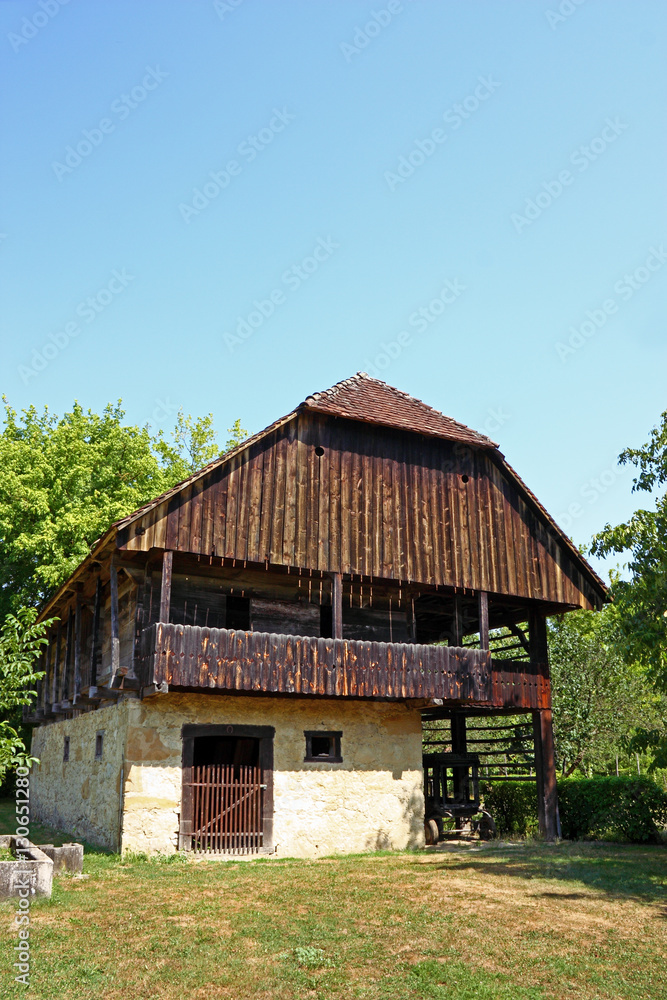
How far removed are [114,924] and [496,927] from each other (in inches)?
181

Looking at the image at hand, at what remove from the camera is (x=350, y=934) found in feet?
32.1

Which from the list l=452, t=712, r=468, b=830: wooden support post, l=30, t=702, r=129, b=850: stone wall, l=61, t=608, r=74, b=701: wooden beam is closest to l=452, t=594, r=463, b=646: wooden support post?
l=452, t=712, r=468, b=830: wooden support post

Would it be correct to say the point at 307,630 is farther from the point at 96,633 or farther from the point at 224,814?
the point at 96,633

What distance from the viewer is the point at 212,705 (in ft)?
57.6

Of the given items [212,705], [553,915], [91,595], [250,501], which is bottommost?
[553,915]

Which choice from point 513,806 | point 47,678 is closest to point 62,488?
point 47,678

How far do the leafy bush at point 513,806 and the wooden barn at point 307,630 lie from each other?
6.37 feet

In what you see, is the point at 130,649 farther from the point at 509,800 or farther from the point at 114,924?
the point at 509,800

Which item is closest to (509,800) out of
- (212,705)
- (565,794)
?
(565,794)

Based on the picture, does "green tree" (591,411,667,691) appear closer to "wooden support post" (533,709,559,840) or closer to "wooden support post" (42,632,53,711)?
"wooden support post" (533,709,559,840)

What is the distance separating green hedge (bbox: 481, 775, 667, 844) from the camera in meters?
20.0

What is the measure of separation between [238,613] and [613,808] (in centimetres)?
1036

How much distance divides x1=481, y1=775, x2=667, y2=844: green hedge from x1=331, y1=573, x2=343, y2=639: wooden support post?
27.6ft

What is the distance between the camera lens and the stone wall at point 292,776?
1661 cm
